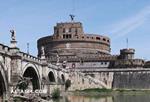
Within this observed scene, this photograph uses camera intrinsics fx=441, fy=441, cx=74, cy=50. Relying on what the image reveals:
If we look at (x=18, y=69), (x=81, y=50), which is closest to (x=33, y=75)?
(x=18, y=69)

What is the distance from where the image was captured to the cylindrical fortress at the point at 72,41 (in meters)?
136

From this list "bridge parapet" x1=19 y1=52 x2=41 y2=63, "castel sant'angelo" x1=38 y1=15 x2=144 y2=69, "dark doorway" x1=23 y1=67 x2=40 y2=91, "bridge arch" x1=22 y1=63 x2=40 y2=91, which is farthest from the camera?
"castel sant'angelo" x1=38 y1=15 x2=144 y2=69

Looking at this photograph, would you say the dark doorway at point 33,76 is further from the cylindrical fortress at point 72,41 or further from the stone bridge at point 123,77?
the cylindrical fortress at point 72,41

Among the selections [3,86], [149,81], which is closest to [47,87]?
[3,86]

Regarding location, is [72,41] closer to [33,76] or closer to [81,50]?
[81,50]

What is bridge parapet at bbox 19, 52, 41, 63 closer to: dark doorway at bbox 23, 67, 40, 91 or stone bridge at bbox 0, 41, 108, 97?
stone bridge at bbox 0, 41, 108, 97

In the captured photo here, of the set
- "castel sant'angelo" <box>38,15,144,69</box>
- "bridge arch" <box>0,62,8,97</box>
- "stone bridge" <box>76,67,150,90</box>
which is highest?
"castel sant'angelo" <box>38,15,144,69</box>

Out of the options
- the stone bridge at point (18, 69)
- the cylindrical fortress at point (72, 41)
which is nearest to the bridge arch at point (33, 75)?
the stone bridge at point (18, 69)

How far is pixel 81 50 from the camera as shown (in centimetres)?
13638

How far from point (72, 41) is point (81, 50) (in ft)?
13.0

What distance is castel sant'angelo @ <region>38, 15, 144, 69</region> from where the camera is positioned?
12738 cm

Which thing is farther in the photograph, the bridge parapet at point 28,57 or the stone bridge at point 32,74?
the bridge parapet at point 28,57

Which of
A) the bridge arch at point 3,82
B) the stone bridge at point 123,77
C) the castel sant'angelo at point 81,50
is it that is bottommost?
the bridge arch at point 3,82

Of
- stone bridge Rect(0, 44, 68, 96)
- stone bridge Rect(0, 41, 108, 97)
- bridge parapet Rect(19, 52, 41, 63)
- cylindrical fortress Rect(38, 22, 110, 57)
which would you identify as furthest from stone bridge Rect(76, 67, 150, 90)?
bridge parapet Rect(19, 52, 41, 63)
